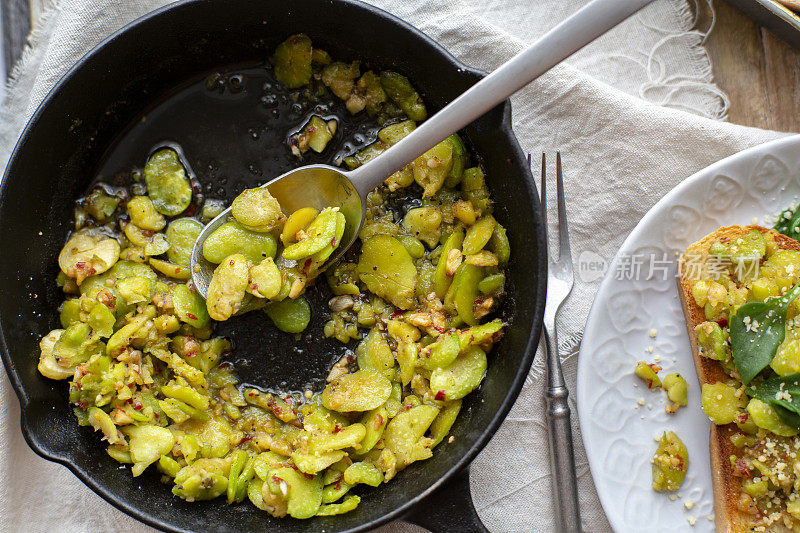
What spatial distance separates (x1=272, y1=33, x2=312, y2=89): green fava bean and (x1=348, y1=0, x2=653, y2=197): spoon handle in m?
0.53

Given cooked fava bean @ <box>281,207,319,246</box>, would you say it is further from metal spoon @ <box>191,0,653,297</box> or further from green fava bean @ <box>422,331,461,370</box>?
green fava bean @ <box>422,331,461,370</box>

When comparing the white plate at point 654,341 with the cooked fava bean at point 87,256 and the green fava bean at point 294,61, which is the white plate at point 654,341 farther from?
the cooked fava bean at point 87,256

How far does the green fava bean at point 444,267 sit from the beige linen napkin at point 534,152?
42 cm

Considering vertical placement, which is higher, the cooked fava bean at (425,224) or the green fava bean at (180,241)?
the cooked fava bean at (425,224)

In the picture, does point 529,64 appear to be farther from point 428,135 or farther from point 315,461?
point 315,461

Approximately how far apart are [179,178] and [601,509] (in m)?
1.79

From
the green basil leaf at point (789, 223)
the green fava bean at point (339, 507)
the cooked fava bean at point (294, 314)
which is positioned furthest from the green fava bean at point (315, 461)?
the green basil leaf at point (789, 223)

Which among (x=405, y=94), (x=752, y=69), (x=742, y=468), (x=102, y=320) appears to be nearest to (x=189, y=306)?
(x=102, y=320)

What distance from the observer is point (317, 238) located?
1951 mm

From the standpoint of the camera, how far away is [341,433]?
193 centimetres

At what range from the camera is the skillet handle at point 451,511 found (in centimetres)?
181

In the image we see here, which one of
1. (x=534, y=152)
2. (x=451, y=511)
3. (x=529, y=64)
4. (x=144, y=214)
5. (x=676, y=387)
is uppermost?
(x=529, y=64)

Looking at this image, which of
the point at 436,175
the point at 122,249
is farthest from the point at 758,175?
the point at 122,249

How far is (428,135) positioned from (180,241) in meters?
0.89
